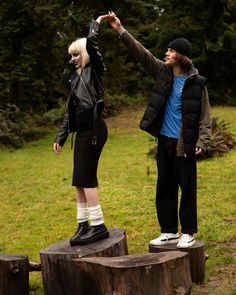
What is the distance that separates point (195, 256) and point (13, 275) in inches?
72.8

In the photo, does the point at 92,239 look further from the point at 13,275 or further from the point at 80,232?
the point at 13,275

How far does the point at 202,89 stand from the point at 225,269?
2103mm

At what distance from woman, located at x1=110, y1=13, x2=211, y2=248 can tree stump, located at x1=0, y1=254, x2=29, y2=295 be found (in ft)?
4.57

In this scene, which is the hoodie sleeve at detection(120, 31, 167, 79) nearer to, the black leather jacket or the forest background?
the black leather jacket

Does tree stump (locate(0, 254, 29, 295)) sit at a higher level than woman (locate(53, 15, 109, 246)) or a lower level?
lower

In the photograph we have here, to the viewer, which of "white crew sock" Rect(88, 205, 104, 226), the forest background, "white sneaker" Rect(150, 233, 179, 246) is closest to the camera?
"white crew sock" Rect(88, 205, 104, 226)

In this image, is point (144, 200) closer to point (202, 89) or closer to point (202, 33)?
point (202, 89)

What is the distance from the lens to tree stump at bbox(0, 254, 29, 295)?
5.49 m

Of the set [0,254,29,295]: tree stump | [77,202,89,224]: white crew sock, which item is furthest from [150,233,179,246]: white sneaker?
[0,254,29,295]: tree stump

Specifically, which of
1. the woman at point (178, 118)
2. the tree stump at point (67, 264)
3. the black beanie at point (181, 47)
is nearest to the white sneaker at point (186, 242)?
the woman at point (178, 118)

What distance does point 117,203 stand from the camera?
391 inches

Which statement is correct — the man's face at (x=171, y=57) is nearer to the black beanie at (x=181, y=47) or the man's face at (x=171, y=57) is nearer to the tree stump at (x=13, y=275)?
the black beanie at (x=181, y=47)

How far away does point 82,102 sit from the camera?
17.7 ft

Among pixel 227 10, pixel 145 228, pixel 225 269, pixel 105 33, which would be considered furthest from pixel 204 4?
pixel 225 269
